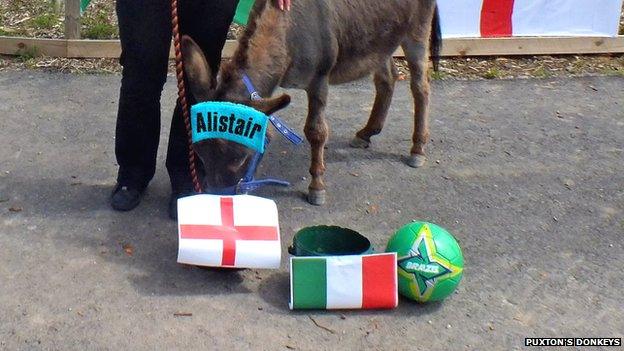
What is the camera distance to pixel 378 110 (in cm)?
558

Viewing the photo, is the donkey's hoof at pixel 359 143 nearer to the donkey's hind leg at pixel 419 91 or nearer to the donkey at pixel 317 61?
the donkey at pixel 317 61

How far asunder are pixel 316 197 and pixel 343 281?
1220 millimetres

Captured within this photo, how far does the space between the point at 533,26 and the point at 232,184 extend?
4.22 metres

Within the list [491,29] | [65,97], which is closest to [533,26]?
[491,29]

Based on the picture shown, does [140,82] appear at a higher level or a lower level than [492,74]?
higher

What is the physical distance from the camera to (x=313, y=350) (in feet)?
11.4

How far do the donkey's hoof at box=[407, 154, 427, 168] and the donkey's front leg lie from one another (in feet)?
2.47

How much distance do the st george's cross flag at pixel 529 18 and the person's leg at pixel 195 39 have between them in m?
3.30

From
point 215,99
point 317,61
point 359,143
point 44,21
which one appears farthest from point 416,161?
point 44,21

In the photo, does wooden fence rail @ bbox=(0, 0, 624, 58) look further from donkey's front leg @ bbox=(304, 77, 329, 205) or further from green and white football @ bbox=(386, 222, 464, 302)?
green and white football @ bbox=(386, 222, 464, 302)

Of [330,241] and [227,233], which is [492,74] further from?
[227,233]

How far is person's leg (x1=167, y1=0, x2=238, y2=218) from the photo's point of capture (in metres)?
4.14

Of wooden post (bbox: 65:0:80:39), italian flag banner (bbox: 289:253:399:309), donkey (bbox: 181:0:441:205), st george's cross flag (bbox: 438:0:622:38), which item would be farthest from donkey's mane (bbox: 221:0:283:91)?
st george's cross flag (bbox: 438:0:622:38)

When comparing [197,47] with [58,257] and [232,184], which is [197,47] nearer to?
[232,184]
